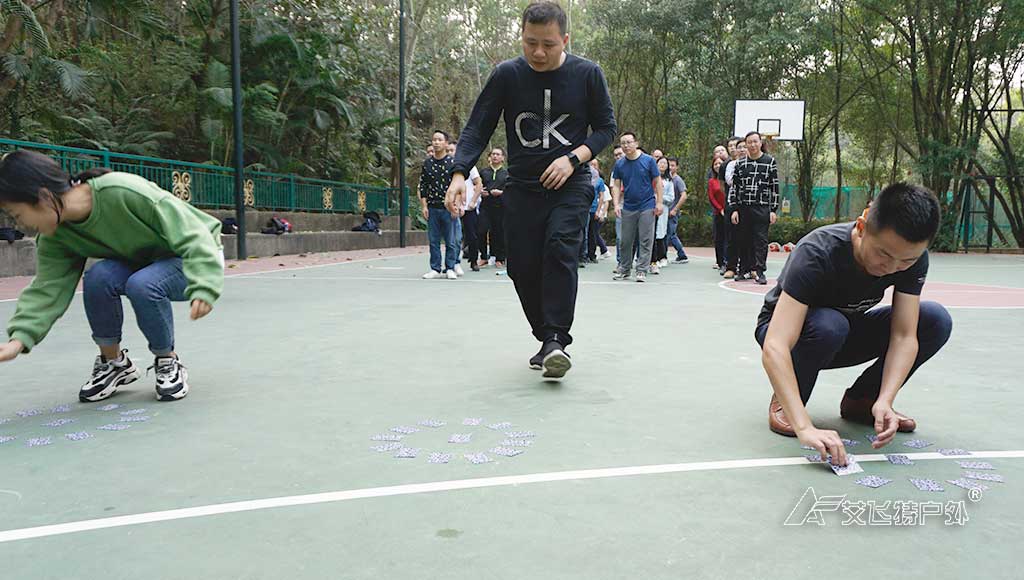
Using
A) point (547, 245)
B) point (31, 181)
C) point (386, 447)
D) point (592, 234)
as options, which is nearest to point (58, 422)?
point (31, 181)

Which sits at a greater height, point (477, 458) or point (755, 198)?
point (755, 198)

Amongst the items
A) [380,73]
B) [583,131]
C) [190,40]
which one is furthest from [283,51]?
[583,131]

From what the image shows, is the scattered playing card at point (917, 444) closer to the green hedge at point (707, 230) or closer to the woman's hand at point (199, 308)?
the woman's hand at point (199, 308)

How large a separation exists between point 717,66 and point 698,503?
2329cm

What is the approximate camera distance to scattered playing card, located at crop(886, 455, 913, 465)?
2676 mm

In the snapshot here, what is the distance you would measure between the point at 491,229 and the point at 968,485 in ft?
31.4

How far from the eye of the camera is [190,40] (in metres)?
16.8

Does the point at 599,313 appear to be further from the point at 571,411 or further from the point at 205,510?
the point at 205,510

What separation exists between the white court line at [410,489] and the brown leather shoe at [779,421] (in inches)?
10.9

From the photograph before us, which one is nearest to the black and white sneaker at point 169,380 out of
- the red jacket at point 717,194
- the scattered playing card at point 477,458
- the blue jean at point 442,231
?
the scattered playing card at point 477,458

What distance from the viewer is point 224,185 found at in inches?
561

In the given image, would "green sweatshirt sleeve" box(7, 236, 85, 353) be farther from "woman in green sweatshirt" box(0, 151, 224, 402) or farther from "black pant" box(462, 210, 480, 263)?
"black pant" box(462, 210, 480, 263)

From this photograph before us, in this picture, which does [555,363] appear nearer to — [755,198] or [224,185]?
[755,198]

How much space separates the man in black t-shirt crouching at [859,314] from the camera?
2434mm
